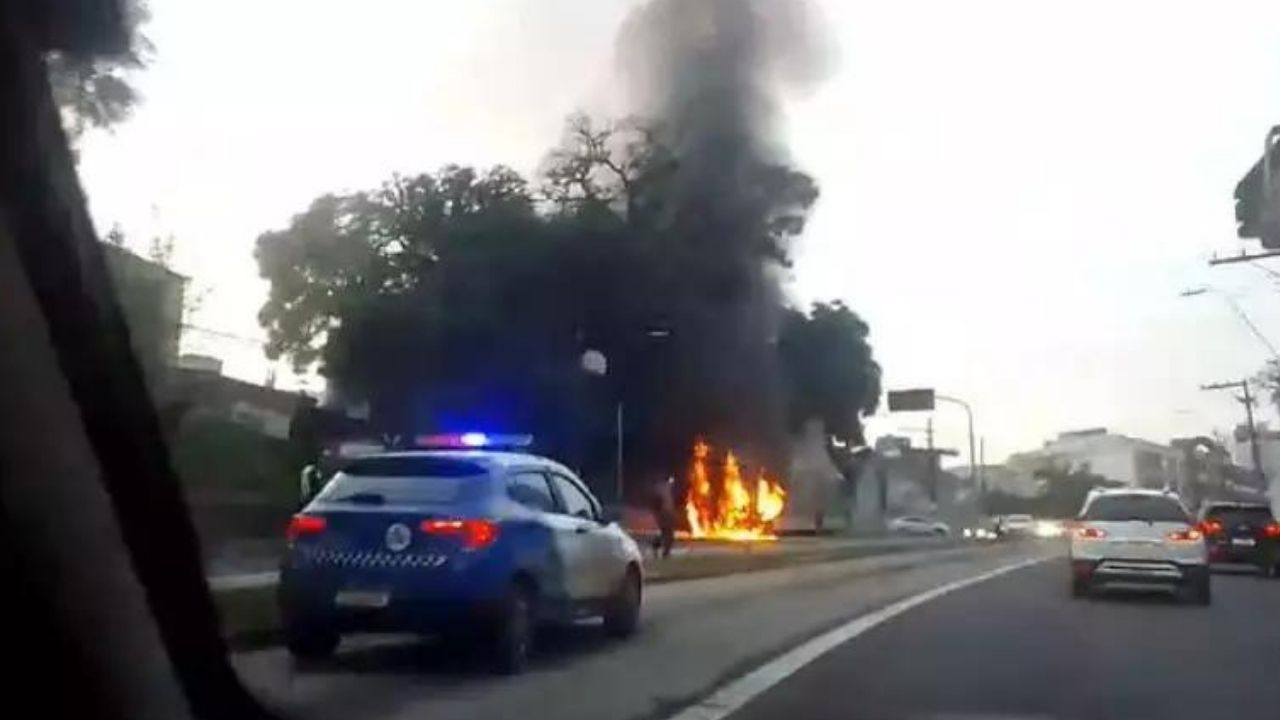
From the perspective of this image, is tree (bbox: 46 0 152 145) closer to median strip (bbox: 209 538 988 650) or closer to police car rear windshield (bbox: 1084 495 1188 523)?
median strip (bbox: 209 538 988 650)

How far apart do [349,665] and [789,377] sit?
59.4 m

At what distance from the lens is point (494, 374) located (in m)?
55.1

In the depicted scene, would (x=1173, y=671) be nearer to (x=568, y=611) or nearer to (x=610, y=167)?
(x=568, y=611)

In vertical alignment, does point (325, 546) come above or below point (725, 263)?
below

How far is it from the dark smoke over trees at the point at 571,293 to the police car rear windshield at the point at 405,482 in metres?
36.9

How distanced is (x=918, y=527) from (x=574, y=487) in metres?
76.1

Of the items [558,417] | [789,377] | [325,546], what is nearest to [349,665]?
[325,546]

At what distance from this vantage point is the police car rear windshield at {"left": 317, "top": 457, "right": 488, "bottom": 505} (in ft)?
42.7

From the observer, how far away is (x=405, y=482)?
13.1 metres

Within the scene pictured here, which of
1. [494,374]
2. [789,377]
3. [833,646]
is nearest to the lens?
[833,646]

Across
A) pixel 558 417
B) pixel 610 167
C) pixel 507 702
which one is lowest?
pixel 507 702

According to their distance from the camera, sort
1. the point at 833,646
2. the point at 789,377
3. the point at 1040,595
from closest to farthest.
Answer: the point at 833,646, the point at 1040,595, the point at 789,377

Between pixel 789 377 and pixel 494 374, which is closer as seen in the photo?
pixel 494 374

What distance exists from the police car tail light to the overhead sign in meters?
59.4
